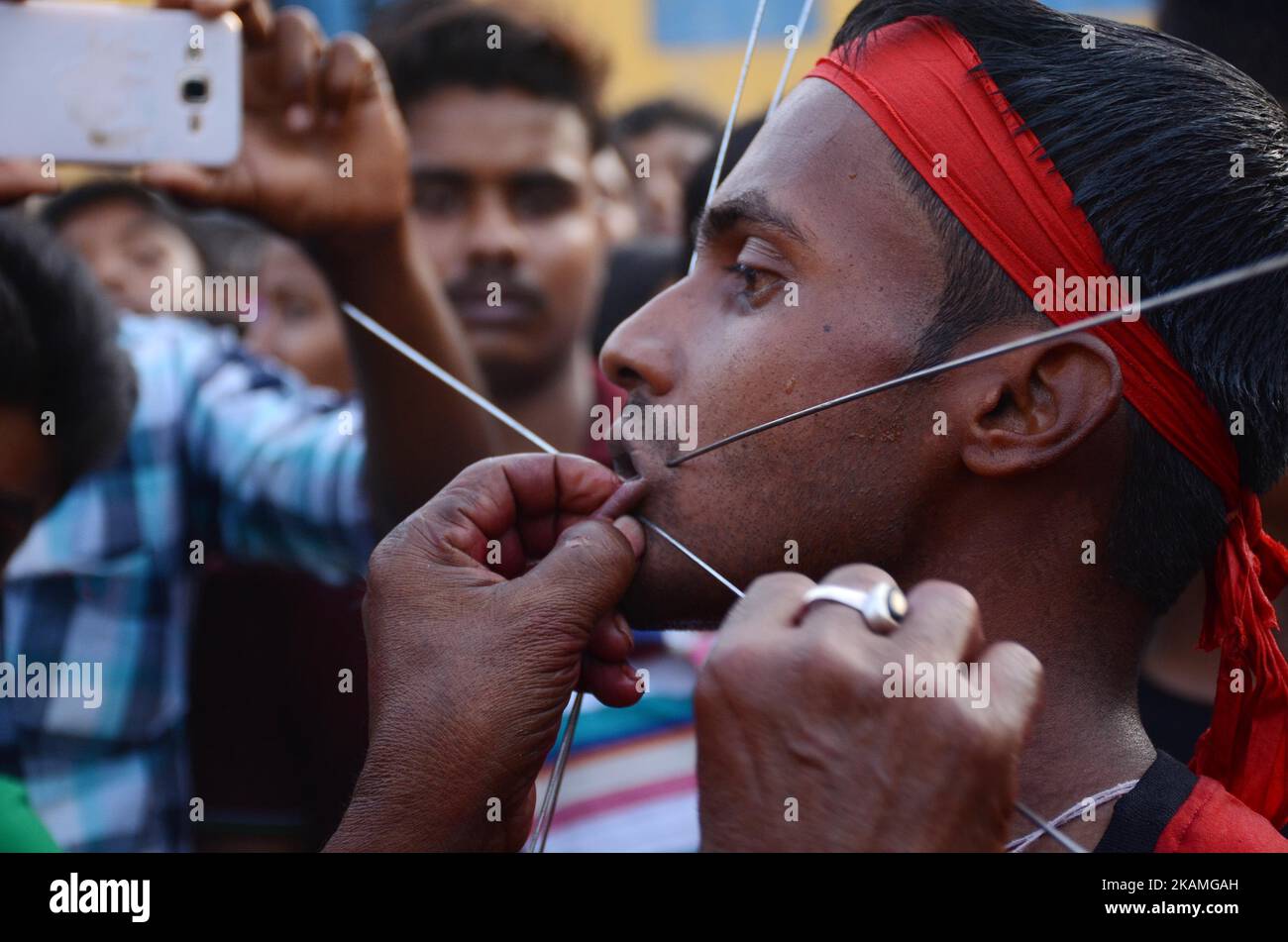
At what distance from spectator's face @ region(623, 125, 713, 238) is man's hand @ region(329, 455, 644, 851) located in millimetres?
4093

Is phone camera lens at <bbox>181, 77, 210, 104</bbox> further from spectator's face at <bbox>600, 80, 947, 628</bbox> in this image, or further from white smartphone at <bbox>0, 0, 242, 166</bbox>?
spectator's face at <bbox>600, 80, 947, 628</bbox>

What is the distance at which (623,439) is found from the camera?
7.06 ft

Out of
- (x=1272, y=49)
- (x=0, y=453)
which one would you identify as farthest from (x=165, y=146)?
(x=1272, y=49)

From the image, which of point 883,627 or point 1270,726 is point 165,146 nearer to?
point 883,627

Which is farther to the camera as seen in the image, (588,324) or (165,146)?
(588,324)

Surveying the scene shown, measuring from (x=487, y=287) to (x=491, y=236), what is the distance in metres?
0.16

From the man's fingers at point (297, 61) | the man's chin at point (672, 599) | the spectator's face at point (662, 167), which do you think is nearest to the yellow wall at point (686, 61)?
the spectator's face at point (662, 167)

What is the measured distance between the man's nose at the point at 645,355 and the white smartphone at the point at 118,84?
1091mm

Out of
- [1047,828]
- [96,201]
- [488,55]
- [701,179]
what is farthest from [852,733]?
[96,201]

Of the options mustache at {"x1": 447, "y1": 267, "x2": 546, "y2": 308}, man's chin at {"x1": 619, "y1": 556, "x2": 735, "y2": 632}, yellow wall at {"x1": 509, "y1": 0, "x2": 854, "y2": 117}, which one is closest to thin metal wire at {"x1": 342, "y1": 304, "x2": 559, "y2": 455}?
man's chin at {"x1": 619, "y1": 556, "x2": 735, "y2": 632}
